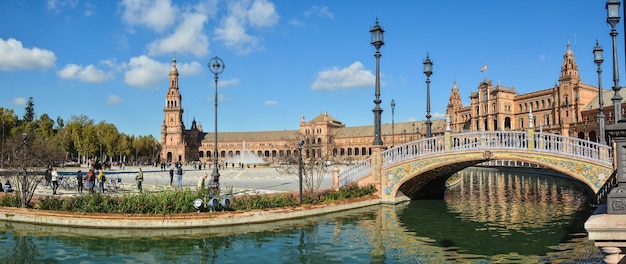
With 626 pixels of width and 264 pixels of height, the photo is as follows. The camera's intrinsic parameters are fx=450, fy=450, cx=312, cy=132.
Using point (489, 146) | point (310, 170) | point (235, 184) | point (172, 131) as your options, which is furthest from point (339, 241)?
point (172, 131)

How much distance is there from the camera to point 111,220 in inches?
626

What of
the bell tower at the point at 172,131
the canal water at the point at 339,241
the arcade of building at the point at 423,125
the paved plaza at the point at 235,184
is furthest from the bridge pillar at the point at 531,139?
the bell tower at the point at 172,131

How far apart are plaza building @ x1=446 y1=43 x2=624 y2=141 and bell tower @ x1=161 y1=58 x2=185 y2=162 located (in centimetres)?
8445

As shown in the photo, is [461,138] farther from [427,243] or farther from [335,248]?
[335,248]

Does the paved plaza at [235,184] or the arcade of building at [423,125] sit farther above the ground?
the arcade of building at [423,125]

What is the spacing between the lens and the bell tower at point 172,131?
14075cm

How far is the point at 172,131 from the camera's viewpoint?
142 m

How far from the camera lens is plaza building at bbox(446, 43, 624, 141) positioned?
79819 mm

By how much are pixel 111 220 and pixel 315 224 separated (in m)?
7.33

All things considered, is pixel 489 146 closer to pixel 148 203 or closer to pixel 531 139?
pixel 531 139

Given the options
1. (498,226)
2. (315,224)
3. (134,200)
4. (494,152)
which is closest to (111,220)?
(134,200)

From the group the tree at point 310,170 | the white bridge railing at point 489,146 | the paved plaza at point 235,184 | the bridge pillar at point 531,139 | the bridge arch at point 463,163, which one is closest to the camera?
the bridge arch at point 463,163

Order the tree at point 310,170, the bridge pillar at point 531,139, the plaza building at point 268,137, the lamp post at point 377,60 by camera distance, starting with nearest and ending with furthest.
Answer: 1. the bridge pillar at point 531,139
2. the lamp post at point 377,60
3. the tree at point 310,170
4. the plaza building at point 268,137

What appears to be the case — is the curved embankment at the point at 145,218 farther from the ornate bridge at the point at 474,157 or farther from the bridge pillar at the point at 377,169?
the ornate bridge at the point at 474,157
